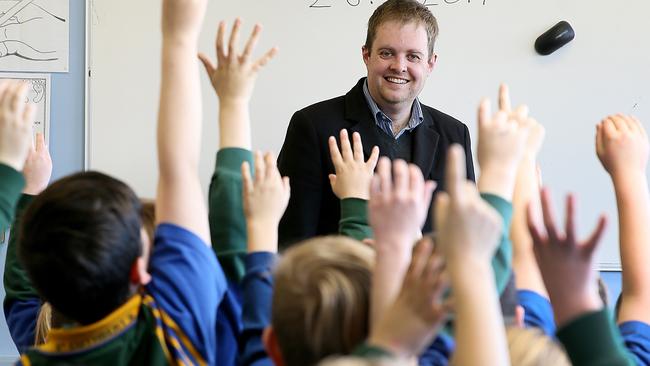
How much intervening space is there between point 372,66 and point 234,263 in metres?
1.26

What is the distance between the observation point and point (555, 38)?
3.13m

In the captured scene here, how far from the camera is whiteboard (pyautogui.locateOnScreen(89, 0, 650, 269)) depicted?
313cm

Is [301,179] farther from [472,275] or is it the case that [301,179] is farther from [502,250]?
[472,275]

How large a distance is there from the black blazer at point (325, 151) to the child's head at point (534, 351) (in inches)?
54.0

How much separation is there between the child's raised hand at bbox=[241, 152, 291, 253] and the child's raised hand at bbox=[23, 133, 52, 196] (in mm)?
547

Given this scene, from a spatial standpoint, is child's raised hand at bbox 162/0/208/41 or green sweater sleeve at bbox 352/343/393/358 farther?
child's raised hand at bbox 162/0/208/41

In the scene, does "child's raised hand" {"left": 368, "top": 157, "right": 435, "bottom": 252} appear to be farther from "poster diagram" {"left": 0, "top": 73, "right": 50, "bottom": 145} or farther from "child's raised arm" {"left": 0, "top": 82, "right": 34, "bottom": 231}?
"poster diagram" {"left": 0, "top": 73, "right": 50, "bottom": 145}

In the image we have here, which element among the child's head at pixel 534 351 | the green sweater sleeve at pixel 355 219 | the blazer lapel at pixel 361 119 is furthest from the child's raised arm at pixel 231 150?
the blazer lapel at pixel 361 119

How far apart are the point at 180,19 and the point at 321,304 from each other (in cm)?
61

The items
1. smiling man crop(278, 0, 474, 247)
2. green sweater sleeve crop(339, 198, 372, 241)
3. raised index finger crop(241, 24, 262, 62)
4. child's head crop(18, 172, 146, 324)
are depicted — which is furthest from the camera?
smiling man crop(278, 0, 474, 247)

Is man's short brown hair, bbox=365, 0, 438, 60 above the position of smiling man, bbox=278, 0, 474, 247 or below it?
above

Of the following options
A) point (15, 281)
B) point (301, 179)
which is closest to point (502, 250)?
point (15, 281)

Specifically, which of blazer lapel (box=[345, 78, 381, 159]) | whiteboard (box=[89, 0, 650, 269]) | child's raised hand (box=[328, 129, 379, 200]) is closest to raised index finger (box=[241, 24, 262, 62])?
child's raised hand (box=[328, 129, 379, 200])

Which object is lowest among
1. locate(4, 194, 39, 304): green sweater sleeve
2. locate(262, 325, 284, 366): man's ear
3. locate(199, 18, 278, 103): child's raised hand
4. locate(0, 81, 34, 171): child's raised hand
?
locate(4, 194, 39, 304): green sweater sleeve
